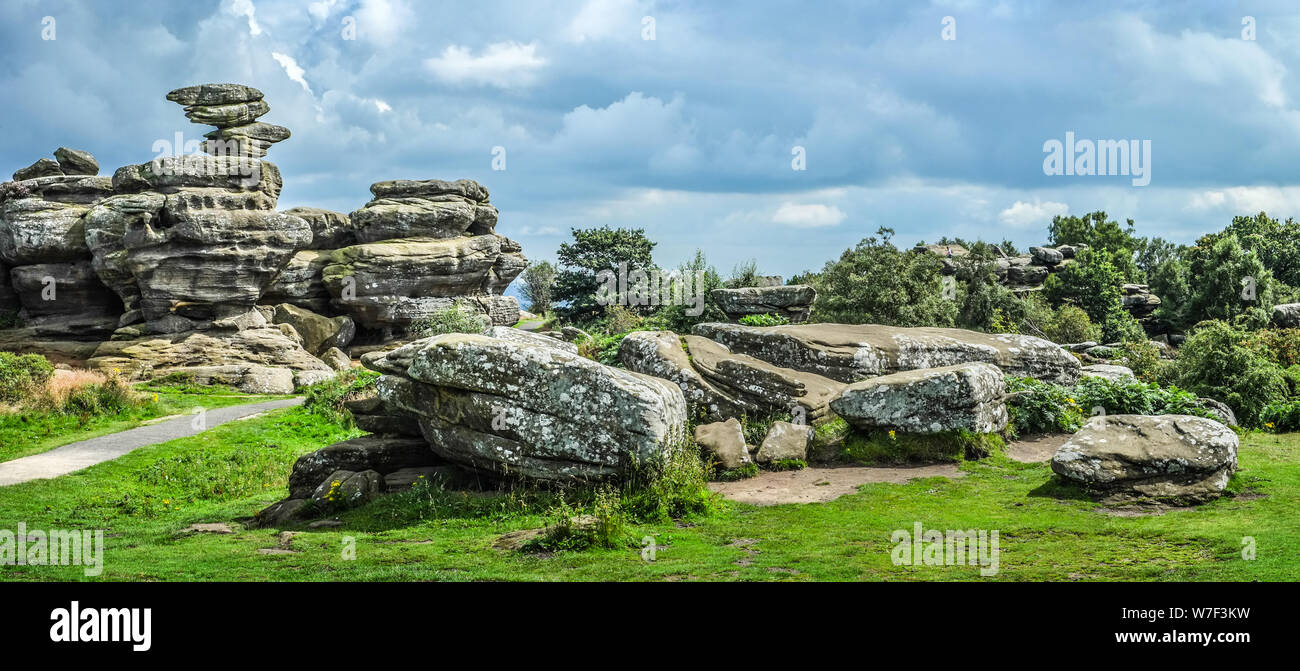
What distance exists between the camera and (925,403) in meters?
17.4

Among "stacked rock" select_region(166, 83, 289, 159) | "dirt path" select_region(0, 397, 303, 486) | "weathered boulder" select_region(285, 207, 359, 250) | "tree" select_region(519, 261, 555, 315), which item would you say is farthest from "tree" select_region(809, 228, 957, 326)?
"tree" select_region(519, 261, 555, 315)

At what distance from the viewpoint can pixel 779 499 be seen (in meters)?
15.1

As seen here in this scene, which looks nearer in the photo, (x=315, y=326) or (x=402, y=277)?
(x=315, y=326)

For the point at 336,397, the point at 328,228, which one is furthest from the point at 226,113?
the point at 336,397

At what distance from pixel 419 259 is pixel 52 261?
18.7 meters

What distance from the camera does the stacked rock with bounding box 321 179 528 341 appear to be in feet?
167

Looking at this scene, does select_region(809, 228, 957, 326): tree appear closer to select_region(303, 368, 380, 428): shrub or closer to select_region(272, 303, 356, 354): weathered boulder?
select_region(303, 368, 380, 428): shrub

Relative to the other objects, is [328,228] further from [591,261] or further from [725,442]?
[725,442]

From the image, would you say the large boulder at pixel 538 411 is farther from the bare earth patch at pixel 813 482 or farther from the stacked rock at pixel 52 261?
the stacked rock at pixel 52 261

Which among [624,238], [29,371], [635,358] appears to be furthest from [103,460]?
[624,238]

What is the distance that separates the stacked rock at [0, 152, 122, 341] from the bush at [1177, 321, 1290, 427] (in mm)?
48532

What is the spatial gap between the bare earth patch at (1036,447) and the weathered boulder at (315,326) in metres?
41.6

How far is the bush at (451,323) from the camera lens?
44.0 metres
